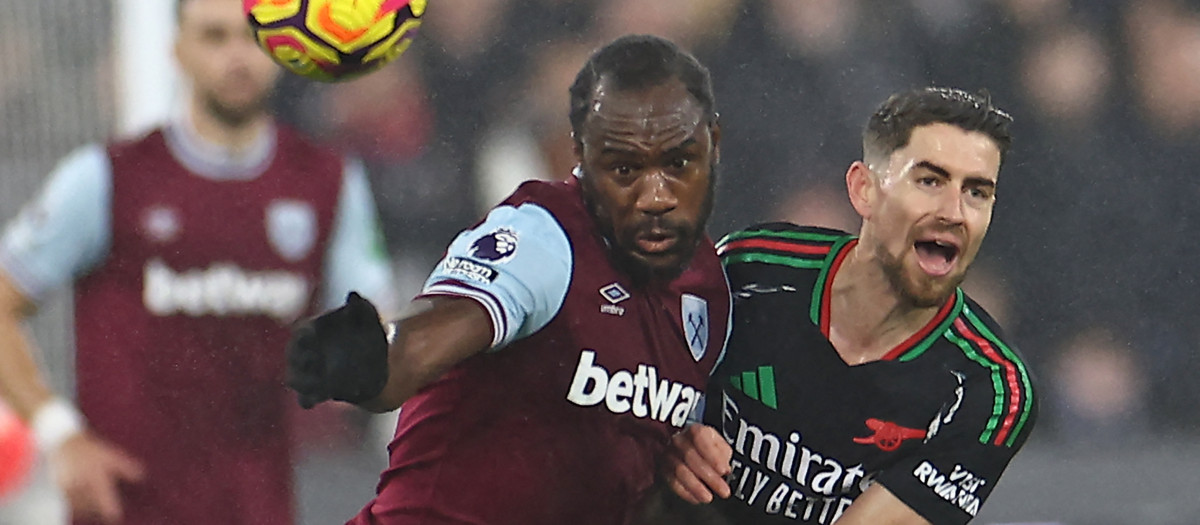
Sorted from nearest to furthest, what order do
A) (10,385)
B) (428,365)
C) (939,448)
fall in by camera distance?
(428,365) < (939,448) < (10,385)

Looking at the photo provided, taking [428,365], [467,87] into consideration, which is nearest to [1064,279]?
[467,87]

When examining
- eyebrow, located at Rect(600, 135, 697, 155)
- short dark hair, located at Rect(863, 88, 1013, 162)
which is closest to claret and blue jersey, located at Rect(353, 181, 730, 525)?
eyebrow, located at Rect(600, 135, 697, 155)

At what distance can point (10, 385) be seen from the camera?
123 inches

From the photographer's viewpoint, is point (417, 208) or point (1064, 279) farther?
point (1064, 279)

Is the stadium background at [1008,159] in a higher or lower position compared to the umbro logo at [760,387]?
higher

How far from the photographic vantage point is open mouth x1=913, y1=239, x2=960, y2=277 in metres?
2.67

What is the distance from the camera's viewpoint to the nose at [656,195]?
234cm

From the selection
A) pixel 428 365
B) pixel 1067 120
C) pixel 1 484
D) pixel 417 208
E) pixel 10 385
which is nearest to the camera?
pixel 428 365

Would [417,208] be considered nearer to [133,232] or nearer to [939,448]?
[133,232]

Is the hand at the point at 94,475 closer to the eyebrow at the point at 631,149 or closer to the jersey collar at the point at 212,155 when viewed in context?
the jersey collar at the point at 212,155

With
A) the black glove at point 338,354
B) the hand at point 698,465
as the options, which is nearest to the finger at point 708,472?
the hand at point 698,465

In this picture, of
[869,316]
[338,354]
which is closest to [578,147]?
[869,316]

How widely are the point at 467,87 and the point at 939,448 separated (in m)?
3.04

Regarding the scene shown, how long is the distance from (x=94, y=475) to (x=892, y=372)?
5.09 feet
